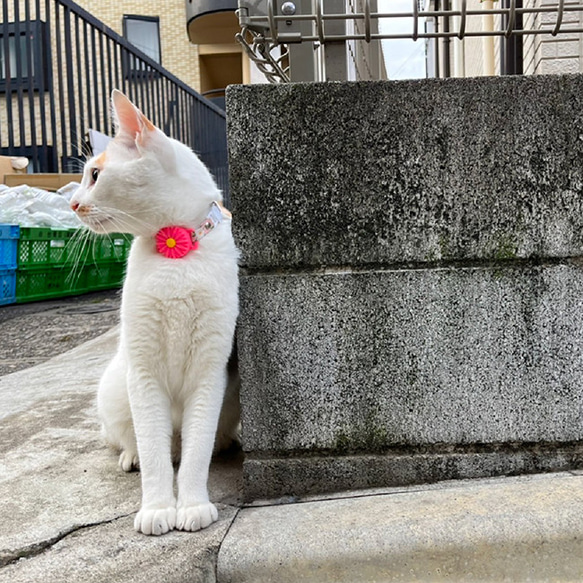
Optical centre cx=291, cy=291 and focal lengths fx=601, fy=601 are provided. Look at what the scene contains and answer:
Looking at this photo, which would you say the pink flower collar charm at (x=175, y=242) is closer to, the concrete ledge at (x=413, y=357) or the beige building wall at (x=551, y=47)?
the concrete ledge at (x=413, y=357)

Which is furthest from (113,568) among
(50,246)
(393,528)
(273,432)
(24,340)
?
(50,246)

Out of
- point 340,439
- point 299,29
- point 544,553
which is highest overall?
point 299,29

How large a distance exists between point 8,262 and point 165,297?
4.81 m

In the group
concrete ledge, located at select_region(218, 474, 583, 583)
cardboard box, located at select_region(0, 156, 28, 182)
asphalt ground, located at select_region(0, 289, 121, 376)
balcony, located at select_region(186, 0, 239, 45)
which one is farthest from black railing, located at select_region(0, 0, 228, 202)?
balcony, located at select_region(186, 0, 239, 45)

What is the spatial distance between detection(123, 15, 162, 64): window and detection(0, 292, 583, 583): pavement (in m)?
15.0

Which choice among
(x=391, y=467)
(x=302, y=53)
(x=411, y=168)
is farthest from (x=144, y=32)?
(x=391, y=467)

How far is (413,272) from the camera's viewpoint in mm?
1883

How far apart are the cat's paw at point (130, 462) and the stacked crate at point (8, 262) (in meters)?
4.31

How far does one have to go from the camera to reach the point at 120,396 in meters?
2.21

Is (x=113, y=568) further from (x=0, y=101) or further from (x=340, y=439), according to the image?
(x=0, y=101)

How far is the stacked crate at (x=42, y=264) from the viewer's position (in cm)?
598

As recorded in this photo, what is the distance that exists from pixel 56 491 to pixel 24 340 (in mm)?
3532

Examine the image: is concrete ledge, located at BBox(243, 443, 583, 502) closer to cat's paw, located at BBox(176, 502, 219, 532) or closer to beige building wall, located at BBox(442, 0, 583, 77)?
cat's paw, located at BBox(176, 502, 219, 532)

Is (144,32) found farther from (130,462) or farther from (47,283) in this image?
(130,462)
